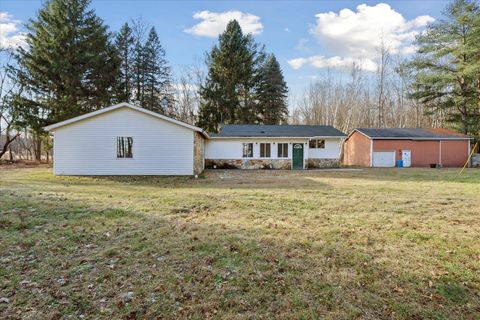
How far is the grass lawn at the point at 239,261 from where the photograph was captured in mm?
2969

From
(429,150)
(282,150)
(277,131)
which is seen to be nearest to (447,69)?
(429,150)

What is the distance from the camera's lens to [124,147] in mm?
14234

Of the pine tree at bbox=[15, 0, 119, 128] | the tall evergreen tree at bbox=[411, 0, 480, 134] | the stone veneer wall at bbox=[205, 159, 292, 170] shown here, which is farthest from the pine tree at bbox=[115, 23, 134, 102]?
the tall evergreen tree at bbox=[411, 0, 480, 134]

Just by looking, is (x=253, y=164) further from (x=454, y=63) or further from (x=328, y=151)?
(x=454, y=63)

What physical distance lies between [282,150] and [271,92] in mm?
13945

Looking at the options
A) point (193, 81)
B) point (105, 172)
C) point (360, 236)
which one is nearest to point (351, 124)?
point (193, 81)

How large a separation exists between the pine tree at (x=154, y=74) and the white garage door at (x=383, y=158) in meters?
21.7

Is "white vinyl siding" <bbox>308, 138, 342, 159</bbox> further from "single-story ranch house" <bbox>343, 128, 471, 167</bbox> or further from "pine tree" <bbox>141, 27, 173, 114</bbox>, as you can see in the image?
"pine tree" <bbox>141, 27, 173, 114</bbox>

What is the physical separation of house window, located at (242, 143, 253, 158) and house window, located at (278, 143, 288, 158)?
79.4 inches

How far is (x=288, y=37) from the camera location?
26406mm

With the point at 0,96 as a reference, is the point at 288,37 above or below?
above

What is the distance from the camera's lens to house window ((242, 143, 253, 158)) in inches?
803

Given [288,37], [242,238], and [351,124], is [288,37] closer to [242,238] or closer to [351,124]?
[351,124]

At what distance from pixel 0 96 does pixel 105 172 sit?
20.3 meters
